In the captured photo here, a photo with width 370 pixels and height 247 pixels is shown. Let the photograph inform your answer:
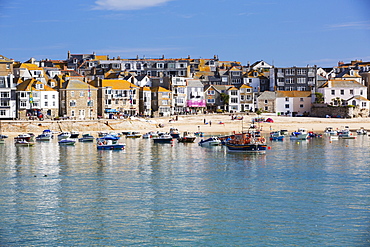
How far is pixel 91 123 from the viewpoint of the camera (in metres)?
108

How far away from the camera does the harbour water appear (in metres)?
33.1

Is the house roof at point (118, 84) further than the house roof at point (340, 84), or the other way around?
the house roof at point (340, 84)

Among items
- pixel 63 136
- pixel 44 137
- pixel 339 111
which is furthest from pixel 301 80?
pixel 44 137

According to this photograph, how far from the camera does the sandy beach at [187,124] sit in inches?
4072

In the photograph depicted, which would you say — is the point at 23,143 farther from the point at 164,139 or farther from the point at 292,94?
the point at 292,94

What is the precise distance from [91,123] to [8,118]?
15302mm

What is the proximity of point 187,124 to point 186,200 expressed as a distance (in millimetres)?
73117

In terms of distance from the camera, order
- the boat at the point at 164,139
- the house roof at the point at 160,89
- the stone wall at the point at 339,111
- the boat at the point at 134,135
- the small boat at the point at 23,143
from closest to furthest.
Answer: the small boat at the point at 23,143
the boat at the point at 164,139
the boat at the point at 134,135
the stone wall at the point at 339,111
the house roof at the point at 160,89

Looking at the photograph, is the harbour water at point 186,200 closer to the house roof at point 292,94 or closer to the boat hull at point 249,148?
the boat hull at point 249,148

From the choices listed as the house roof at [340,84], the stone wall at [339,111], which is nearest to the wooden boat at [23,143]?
the stone wall at [339,111]

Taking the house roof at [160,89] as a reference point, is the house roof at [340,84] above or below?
above

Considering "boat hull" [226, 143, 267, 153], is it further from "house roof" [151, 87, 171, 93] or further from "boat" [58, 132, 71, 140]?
"house roof" [151, 87, 171, 93]

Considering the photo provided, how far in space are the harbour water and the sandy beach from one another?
37.8 metres

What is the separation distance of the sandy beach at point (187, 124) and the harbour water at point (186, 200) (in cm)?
3776
